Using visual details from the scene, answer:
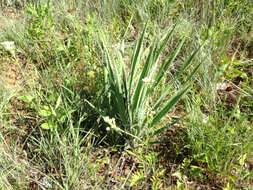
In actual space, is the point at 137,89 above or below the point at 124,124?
above

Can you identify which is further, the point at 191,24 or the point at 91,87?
the point at 191,24

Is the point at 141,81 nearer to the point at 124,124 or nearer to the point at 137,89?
the point at 137,89

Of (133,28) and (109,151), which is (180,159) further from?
(133,28)

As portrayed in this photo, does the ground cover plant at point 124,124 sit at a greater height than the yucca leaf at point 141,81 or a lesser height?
lesser

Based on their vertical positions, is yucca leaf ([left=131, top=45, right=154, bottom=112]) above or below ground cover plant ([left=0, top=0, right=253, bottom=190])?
above

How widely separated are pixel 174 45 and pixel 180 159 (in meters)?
1.09

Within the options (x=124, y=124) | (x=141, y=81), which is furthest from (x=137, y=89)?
(x=124, y=124)

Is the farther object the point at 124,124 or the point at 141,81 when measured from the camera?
the point at 124,124

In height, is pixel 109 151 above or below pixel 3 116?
below

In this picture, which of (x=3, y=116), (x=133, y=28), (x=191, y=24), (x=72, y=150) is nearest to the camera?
(x=72, y=150)

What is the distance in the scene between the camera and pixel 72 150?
1.16m

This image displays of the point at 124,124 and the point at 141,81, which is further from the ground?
the point at 141,81

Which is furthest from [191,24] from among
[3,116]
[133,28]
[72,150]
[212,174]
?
[3,116]

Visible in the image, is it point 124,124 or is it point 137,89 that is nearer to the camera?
point 137,89
